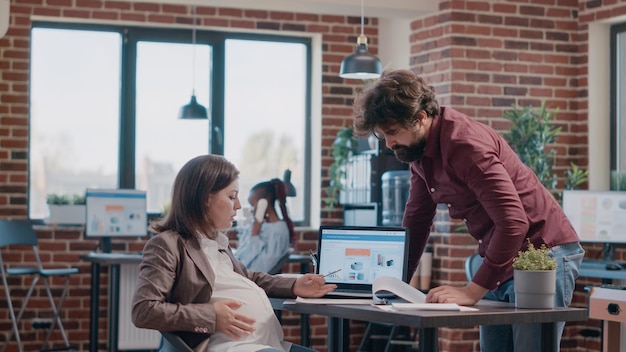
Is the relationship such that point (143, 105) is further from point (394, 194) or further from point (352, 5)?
point (394, 194)

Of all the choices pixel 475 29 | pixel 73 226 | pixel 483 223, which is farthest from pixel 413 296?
pixel 73 226

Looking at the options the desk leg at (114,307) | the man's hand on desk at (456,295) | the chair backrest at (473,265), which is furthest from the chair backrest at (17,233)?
the man's hand on desk at (456,295)

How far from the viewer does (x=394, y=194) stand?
690 centimetres

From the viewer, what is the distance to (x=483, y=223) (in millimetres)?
3170

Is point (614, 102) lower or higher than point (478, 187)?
higher

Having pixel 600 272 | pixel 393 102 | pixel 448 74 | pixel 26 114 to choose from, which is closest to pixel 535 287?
pixel 393 102

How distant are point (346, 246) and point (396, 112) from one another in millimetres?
656

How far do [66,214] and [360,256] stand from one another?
4307 mm

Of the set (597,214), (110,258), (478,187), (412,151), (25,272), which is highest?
(412,151)

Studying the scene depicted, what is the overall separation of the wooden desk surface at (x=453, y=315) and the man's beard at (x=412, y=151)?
19.7 inches

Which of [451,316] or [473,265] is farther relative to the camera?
[473,265]

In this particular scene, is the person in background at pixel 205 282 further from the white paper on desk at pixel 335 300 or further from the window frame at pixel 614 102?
the window frame at pixel 614 102

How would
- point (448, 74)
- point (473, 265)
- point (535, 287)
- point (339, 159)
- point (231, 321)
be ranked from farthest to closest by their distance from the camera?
1. point (339, 159)
2. point (448, 74)
3. point (473, 265)
4. point (231, 321)
5. point (535, 287)

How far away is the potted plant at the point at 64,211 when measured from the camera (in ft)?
23.9
